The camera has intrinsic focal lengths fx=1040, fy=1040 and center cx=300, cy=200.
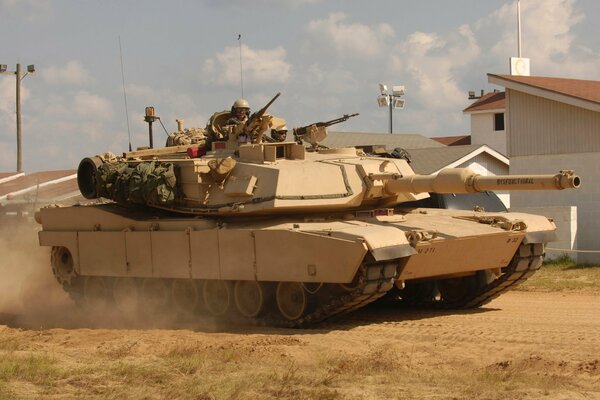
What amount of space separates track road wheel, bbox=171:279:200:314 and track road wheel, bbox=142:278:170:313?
17cm

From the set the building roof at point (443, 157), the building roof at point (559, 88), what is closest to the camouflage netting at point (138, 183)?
the building roof at point (559, 88)

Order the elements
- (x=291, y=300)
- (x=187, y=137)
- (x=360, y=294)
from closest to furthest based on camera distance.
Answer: (x=360, y=294) → (x=291, y=300) → (x=187, y=137)

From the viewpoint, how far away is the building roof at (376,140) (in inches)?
1742

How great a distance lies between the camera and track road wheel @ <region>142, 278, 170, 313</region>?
17078 millimetres

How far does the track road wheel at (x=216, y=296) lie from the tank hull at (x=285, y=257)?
2 cm

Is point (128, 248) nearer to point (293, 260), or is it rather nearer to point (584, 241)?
point (293, 260)

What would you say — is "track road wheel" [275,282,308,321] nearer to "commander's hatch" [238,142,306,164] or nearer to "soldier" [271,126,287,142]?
"commander's hatch" [238,142,306,164]

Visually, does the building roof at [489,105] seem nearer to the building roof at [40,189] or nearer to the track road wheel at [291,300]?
the building roof at [40,189]

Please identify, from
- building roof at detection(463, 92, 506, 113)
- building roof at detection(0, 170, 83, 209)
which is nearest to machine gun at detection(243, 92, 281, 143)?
building roof at detection(0, 170, 83, 209)

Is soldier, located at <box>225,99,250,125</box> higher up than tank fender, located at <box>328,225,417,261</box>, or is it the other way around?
soldier, located at <box>225,99,250,125</box>

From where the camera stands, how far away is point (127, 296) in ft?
58.0

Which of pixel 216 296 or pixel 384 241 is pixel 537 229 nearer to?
pixel 384 241

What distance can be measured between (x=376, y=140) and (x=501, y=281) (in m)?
29.4

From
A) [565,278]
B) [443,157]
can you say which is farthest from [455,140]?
[565,278]
